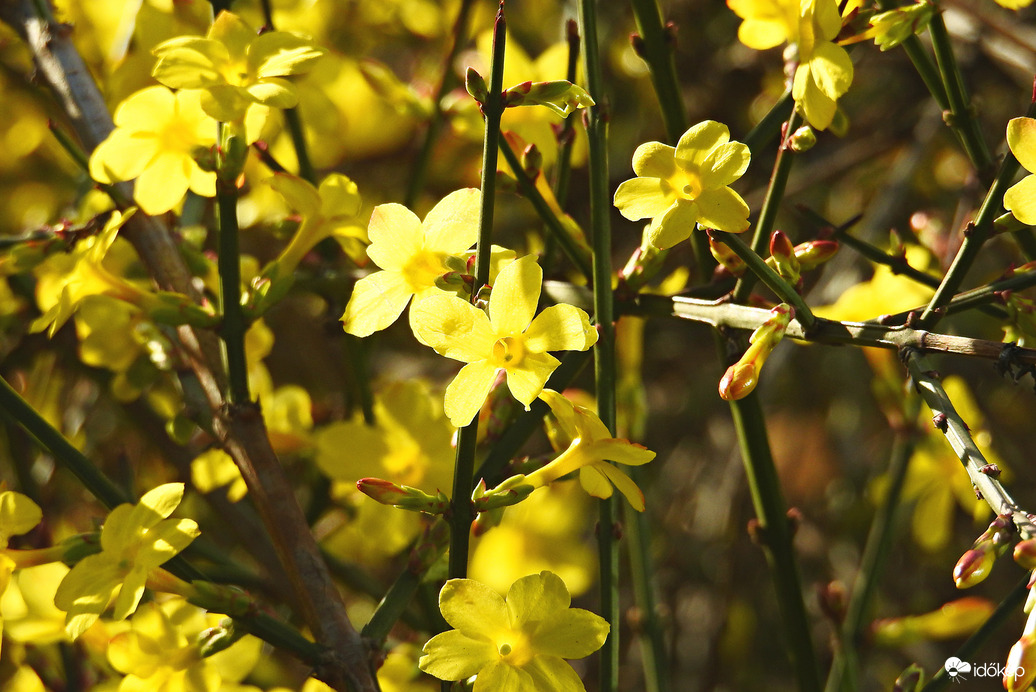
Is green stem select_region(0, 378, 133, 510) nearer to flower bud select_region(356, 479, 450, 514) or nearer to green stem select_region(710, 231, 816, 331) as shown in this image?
flower bud select_region(356, 479, 450, 514)

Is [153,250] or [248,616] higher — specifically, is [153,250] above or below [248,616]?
above

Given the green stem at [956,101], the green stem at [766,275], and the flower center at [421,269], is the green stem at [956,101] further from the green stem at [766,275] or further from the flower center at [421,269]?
the flower center at [421,269]

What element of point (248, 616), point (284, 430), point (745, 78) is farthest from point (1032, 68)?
point (248, 616)

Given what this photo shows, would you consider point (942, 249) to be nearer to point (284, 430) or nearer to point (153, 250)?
point (284, 430)

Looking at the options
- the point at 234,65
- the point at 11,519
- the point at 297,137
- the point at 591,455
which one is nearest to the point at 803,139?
the point at 591,455

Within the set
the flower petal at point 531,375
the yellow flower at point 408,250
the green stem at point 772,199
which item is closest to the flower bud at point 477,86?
the yellow flower at point 408,250

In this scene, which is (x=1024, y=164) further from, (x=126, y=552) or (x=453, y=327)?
(x=126, y=552)
